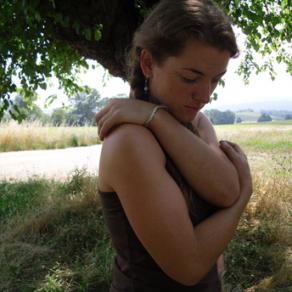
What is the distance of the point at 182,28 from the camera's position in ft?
3.89

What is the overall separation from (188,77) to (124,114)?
215mm

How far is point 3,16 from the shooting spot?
3842 millimetres

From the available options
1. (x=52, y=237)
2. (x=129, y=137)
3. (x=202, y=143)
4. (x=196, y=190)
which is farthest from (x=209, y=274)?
(x=52, y=237)

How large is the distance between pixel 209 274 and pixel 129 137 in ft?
1.74

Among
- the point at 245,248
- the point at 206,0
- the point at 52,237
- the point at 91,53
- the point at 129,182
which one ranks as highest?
the point at 206,0

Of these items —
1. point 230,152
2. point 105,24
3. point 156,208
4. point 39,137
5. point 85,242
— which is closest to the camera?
point 156,208

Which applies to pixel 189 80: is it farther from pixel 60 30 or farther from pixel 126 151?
pixel 60 30

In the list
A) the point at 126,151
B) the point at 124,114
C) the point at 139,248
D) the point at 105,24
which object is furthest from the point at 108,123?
the point at 105,24

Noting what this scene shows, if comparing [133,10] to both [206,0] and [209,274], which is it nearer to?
[206,0]

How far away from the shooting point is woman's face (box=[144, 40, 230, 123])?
1209 mm

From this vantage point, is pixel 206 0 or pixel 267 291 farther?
pixel 267 291

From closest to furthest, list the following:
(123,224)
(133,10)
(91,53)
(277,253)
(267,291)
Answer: (123,224) → (267,291) → (277,253) → (133,10) → (91,53)

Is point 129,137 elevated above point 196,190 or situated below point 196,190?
above

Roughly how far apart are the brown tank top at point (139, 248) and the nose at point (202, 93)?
210mm
